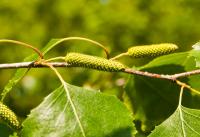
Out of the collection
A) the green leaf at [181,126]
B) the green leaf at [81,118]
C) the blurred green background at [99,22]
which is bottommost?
the green leaf at [181,126]

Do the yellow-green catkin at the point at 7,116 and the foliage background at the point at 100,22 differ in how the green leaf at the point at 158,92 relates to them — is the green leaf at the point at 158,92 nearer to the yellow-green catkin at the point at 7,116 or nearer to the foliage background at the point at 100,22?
the yellow-green catkin at the point at 7,116

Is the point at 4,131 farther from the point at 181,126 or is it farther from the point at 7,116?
the point at 181,126

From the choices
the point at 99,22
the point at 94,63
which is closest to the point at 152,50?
the point at 94,63

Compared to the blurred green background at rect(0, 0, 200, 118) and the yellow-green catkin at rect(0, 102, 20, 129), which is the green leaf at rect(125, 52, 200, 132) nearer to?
the yellow-green catkin at rect(0, 102, 20, 129)

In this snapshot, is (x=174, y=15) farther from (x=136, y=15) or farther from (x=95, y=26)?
(x=95, y=26)

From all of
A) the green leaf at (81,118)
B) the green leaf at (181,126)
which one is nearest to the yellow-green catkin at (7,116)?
the green leaf at (81,118)

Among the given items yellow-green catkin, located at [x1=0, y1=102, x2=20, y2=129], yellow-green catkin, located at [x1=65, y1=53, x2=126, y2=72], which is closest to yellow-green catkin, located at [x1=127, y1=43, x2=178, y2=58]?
yellow-green catkin, located at [x1=65, y1=53, x2=126, y2=72]
